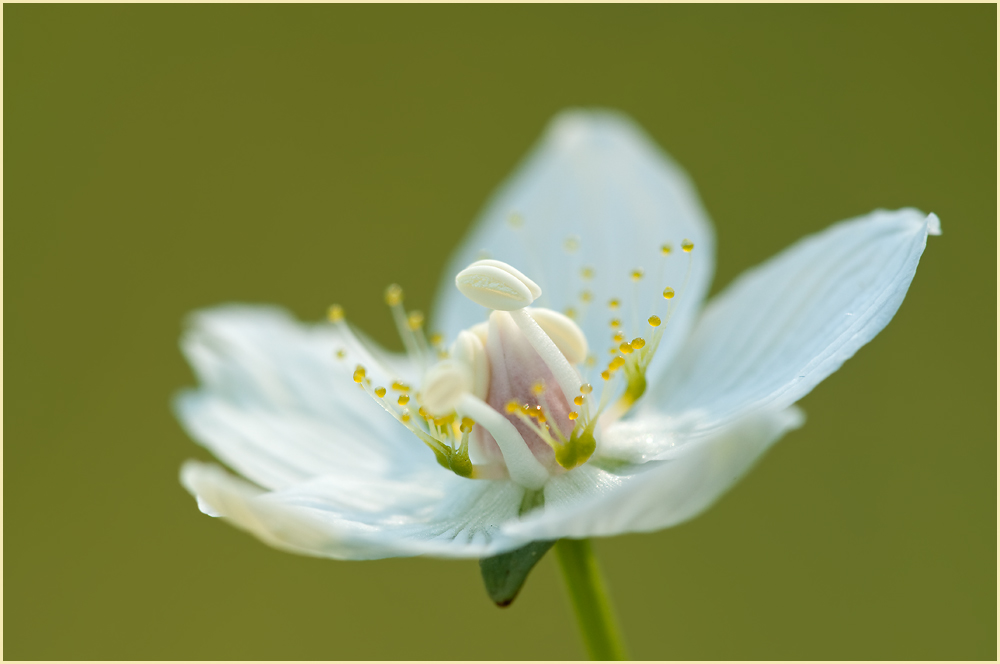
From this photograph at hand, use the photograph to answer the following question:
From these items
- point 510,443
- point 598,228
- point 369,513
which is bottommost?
point 369,513

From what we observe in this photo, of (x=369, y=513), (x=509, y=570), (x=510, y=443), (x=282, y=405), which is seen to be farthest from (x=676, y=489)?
(x=282, y=405)

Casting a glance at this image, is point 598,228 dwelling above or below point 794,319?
above

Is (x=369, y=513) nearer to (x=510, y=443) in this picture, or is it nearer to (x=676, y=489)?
(x=510, y=443)

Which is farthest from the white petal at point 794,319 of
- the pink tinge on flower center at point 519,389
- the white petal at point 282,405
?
the white petal at point 282,405

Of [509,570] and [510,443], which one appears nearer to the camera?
[509,570]

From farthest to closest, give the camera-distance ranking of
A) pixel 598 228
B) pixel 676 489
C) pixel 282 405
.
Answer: pixel 598 228 < pixel 282 405 < pixel 676 489

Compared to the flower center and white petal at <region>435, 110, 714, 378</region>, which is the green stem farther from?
white petal at <region>435, 110, 714, 378</region>

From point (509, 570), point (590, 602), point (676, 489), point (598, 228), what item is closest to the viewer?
point (676, 489)
